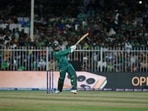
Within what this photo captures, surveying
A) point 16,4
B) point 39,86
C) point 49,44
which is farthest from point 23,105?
point 16,4

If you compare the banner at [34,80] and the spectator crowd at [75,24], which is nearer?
the banner at [34,80]

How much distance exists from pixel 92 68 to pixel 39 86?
3.00 meters

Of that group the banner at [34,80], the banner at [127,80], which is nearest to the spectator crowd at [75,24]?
the banner at [34,80]

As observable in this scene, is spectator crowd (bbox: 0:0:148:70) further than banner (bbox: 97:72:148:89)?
Yes

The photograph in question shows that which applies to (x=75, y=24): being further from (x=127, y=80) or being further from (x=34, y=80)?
(x=127, y=80)

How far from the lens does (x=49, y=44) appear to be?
3247 centimetres

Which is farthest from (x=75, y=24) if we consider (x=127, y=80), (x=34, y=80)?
(x=127, y=80)

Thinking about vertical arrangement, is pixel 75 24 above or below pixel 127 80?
above

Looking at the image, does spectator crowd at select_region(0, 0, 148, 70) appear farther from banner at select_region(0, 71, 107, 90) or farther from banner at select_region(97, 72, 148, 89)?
banner at select_region(97, 72, 148, 89)

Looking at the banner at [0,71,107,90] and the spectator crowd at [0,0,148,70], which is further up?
the spectator crowd at [0,0,148,70]

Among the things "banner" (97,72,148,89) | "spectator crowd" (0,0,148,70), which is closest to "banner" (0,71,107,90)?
"banner" (97,72,148,89)

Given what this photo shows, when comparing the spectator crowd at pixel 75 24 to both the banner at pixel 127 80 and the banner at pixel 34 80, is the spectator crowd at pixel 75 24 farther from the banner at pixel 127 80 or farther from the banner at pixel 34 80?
the banner at pixel 127 80

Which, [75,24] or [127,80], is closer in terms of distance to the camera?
[127,80]

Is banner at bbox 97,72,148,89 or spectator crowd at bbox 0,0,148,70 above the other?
spectator crowd at bbox 0,0,148,70
